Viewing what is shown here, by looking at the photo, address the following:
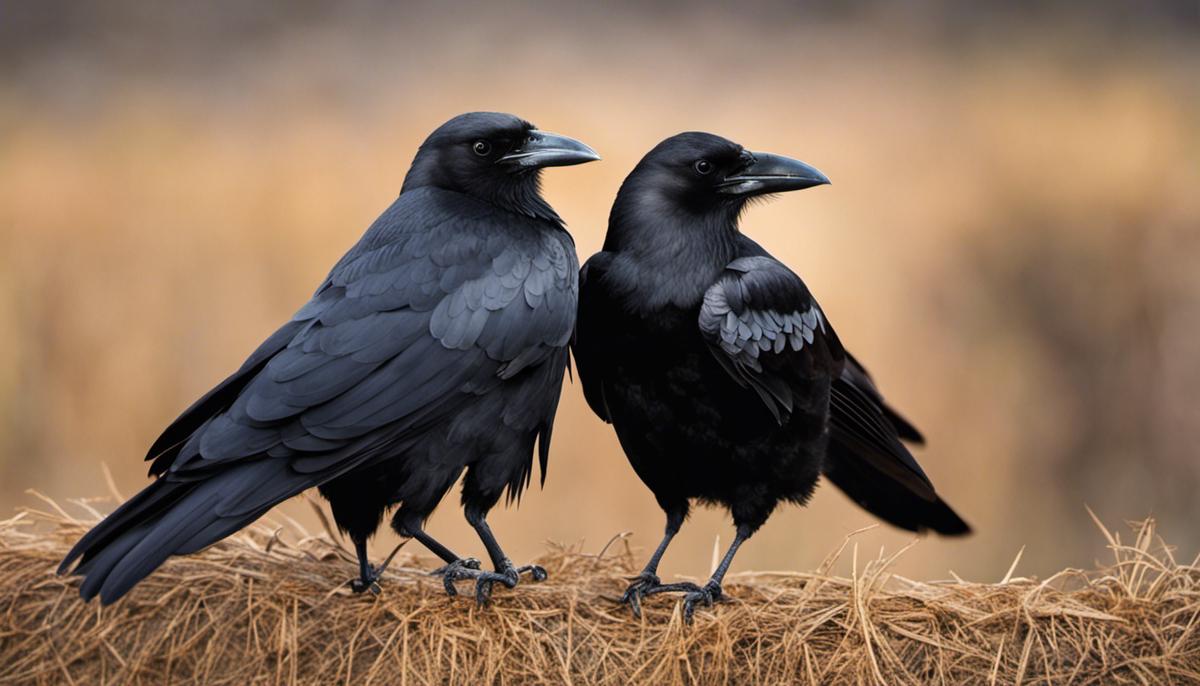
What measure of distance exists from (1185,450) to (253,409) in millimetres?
5710

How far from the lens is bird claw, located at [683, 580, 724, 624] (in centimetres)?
331

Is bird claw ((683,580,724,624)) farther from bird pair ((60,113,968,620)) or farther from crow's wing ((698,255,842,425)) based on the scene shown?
crow's wing ((698,255,842,425))

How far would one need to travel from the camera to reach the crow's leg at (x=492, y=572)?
334cm

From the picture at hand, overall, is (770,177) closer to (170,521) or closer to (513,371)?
(513,371)

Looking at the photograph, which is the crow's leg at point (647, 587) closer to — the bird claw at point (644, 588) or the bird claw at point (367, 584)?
the bird claw at point (644, 588)

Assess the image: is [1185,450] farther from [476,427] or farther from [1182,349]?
[476,427]

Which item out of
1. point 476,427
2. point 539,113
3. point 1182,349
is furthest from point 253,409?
point 1182,349

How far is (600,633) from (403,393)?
793mm

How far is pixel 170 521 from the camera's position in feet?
9.87

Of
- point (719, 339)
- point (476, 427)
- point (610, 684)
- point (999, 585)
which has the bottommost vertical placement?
point (610, 684)

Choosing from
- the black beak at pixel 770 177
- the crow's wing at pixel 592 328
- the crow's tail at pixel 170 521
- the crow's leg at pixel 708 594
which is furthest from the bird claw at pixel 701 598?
the black beak at pixel 770 177

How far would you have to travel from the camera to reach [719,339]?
3.52 meters

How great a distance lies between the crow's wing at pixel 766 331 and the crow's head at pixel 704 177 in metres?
0.20

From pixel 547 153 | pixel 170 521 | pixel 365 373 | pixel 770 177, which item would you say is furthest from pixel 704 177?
pixel 170 521
